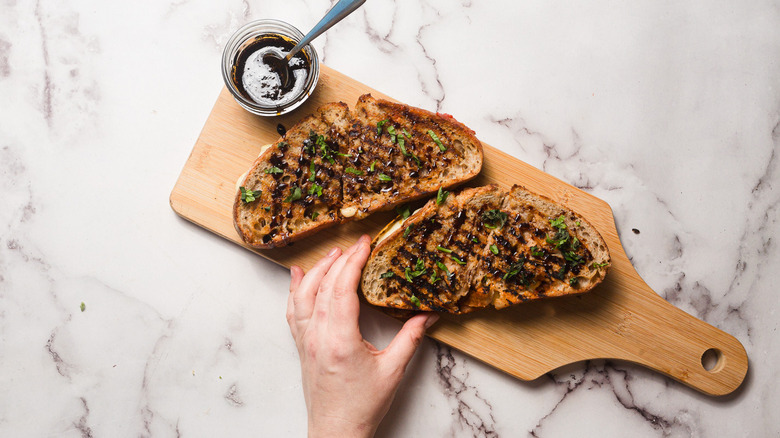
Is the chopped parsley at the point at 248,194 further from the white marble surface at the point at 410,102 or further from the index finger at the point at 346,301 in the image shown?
the index finger at the point at 346,301

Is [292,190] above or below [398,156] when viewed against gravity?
below

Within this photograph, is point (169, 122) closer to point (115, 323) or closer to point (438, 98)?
point (115, 323)

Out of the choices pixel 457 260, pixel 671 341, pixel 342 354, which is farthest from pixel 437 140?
pixel 671 341

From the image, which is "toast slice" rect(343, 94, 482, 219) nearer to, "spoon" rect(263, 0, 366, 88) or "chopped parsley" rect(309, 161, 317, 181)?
"chopped parsley" rect(309, 161, 317, 181)

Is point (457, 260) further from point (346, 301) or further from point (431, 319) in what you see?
point (346, 301)

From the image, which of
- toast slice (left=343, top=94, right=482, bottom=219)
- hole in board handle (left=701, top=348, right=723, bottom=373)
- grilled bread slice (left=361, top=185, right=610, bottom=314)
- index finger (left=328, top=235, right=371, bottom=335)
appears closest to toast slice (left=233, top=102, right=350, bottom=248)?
toast slice (left=343, top=94, right=482, bottom=219)

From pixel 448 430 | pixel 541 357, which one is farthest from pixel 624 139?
pixel 448 430

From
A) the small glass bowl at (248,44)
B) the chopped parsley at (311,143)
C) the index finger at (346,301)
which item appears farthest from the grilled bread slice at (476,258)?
the small glass bowl at (248,44)
